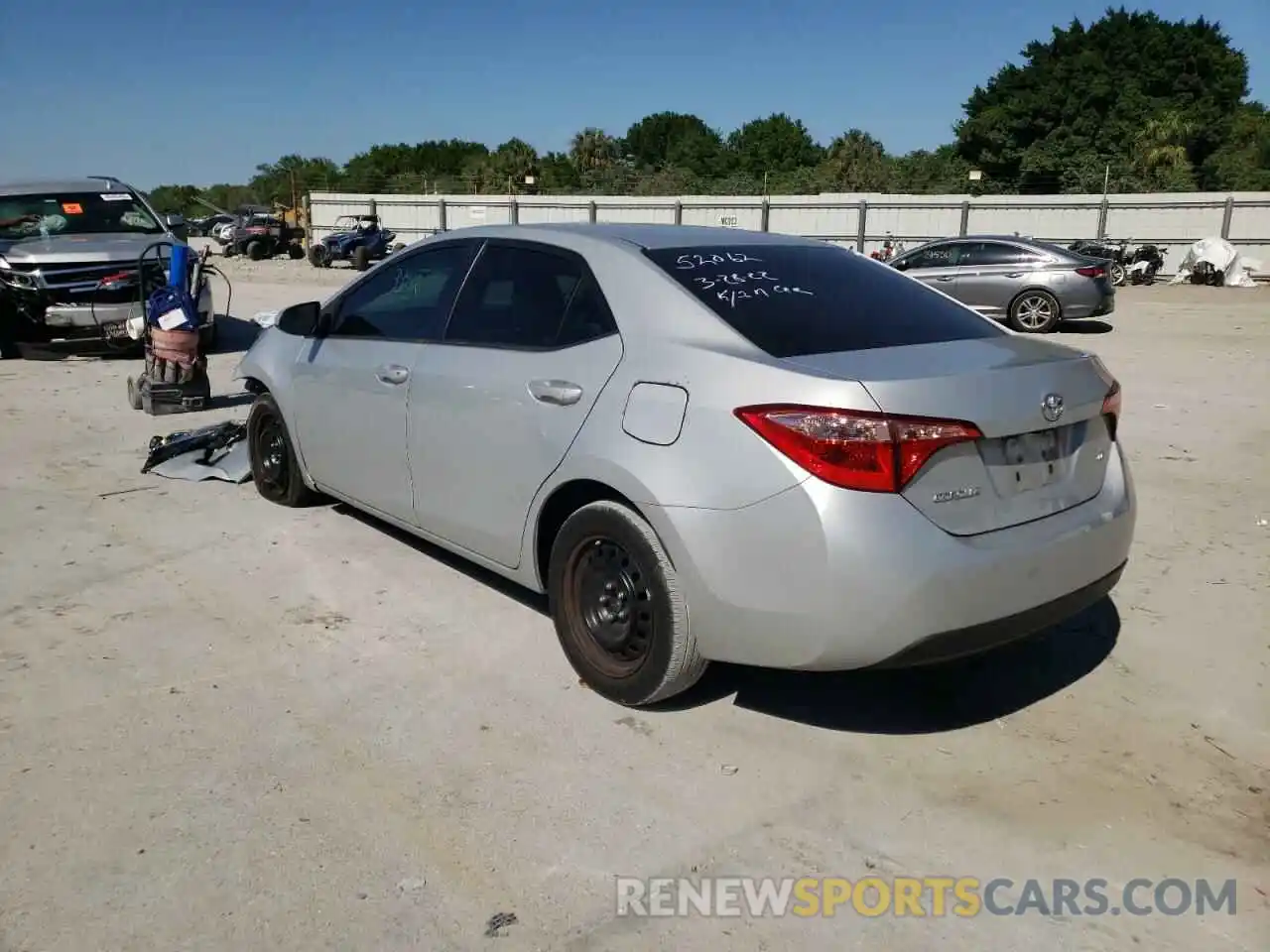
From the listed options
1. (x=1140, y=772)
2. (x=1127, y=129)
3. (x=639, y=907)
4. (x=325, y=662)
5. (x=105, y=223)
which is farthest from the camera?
(x=1127, y=129)

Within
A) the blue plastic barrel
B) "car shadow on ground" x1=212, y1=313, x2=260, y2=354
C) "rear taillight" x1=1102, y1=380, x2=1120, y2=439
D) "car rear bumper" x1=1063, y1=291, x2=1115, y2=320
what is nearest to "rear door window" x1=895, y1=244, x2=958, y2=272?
"car rear bumper" x1=1063, y1=291, x2=1115, y2=320

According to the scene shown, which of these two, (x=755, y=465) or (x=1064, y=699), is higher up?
(x=755, y=465)

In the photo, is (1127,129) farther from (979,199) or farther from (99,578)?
(99,578)

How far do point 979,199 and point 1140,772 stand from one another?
3165 centimetres

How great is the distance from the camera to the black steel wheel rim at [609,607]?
3.40 meters

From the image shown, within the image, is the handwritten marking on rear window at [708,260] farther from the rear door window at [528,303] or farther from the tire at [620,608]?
the tire at [620,608]

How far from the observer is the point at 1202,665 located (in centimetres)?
397

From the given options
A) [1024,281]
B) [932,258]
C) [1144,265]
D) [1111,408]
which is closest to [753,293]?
[1111,408]

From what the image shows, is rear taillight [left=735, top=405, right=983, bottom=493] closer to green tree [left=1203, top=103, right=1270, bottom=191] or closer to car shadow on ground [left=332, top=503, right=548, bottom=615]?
car shadow on ground [left=332, top=503, right=548, bottom=615]

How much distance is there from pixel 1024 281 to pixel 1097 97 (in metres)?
44.9

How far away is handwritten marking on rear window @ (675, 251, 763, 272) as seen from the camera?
144 inches

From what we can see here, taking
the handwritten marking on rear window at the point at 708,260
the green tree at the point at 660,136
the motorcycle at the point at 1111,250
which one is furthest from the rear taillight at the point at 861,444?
the green tree at the point at 660,136

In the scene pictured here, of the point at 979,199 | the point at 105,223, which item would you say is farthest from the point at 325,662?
the point at 979,199

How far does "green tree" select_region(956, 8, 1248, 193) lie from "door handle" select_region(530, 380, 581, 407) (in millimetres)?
51378
